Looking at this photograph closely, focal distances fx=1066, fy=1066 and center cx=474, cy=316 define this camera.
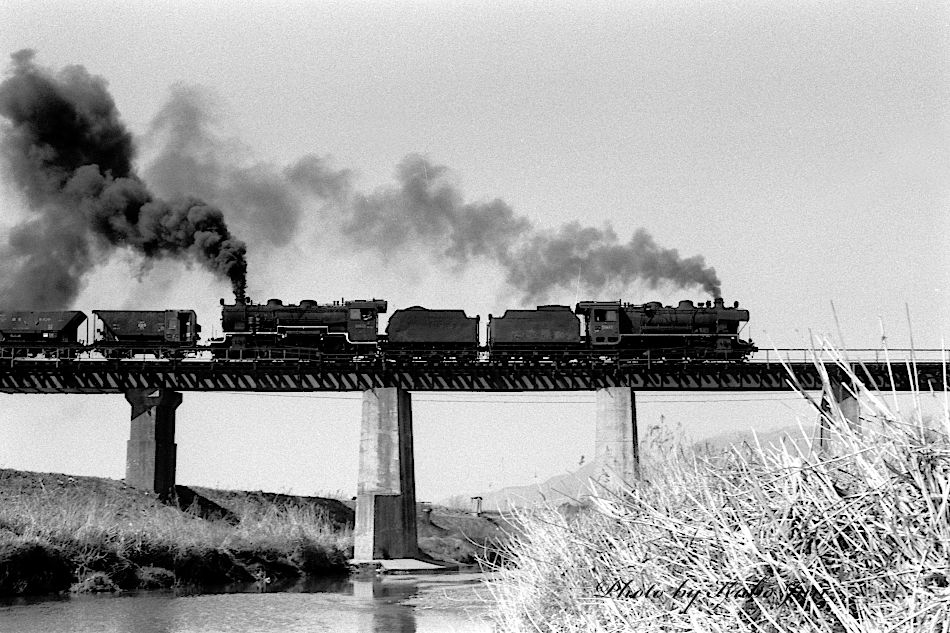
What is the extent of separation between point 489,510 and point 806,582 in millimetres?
76048

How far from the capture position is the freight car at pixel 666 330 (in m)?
56.6

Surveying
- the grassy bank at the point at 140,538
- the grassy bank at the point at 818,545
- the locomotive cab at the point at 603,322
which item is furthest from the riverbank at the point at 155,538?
the grassy bank at the point at 818,545

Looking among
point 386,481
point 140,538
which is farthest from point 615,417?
point 140,538

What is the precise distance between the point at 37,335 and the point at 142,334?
5.61 meters

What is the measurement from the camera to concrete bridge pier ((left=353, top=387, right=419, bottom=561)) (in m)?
54.2

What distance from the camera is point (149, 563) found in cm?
4003

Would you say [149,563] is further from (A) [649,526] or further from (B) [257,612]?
(A) [649,526]

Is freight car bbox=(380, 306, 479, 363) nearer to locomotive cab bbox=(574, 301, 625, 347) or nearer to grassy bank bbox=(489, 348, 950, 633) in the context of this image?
locomotive cab bbox=(574, 301, 625, 347)

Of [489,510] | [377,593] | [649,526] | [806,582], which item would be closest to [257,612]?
[377,593]

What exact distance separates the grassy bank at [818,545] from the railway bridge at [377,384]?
155ft

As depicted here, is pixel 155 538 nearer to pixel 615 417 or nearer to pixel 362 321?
pixel 362 321

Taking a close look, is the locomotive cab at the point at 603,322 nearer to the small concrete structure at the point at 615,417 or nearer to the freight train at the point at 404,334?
the freight train at the point at 404,334

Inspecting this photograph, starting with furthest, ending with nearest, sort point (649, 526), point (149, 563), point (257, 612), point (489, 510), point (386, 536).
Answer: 1. point (489, 510)
2. point (386, 536)
3. point (149, 563)
4. point (257, 612)
5. point (649, 526)

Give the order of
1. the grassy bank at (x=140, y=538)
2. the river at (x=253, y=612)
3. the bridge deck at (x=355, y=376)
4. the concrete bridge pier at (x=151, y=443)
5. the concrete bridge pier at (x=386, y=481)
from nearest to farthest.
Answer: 1. the river at (x=253, y=612)
2. the grassy bank at (x=140, y=538)
3. the concrete bridge pier at (x=386, y=481)
4. the concrete bridge pier at (x=151, y=443)
5. the bridge deck at (x=355, y=376)
